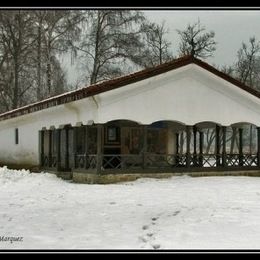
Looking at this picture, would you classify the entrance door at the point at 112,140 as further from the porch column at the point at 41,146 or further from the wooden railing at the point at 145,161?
the porch column at the point at 41,146

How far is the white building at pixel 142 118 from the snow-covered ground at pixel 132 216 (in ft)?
10.4

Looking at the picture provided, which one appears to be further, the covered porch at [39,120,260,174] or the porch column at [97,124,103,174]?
the covered porch at [39,120,260,174]

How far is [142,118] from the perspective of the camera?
22922 millimetres

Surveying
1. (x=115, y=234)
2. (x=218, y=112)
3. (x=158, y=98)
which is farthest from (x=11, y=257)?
(x=218, y=112)

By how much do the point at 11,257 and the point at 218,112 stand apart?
1770 centimetres

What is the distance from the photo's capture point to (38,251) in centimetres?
958

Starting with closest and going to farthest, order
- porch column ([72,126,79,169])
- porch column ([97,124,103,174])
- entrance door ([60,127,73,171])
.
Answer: porch column ([97,124,103,174]) → porch column ([72,126,79,169]) → entrance door ([60,127,73,171])

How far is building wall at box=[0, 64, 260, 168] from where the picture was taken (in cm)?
2241

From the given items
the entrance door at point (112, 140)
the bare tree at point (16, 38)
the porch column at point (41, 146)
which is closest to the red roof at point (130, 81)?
the entrance door at point (112, 140)

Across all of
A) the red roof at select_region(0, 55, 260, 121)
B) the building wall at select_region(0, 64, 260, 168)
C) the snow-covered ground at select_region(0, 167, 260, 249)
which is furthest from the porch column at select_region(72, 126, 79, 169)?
the snow-covered ground at select_region(0, 167, 260, 249)

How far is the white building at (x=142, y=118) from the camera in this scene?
22391 mm

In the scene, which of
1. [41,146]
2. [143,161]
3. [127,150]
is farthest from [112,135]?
[41,146]

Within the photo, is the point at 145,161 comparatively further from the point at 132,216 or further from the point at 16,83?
the point at 16,83

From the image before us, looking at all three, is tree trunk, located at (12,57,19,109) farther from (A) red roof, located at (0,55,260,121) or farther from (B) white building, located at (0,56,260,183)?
(A) red roof, located at (0,55,260,121)
